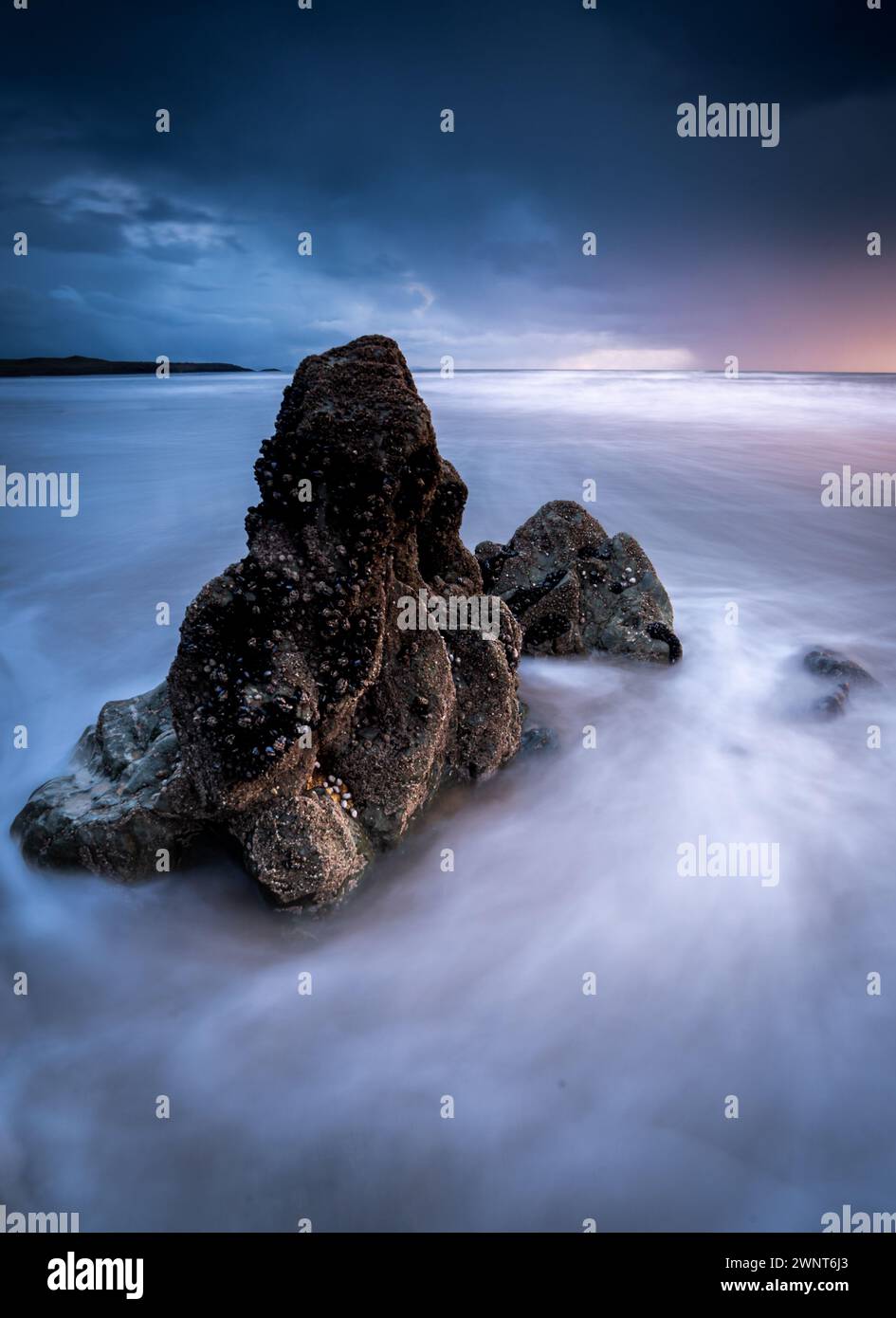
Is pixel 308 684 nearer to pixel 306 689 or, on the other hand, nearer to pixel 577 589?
pixel 306 689

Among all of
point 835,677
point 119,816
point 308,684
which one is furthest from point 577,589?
point 119,816

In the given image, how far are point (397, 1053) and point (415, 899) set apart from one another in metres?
1.03

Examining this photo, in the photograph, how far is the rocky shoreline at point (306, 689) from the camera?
4461 millimetres

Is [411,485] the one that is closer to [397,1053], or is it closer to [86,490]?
[397,1053]

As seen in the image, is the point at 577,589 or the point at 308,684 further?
the point at 577,589

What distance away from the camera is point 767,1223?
3.41 meters

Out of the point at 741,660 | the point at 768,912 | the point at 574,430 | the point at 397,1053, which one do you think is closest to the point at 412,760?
the point at 397,1053

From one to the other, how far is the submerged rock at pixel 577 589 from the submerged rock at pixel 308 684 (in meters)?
2.84

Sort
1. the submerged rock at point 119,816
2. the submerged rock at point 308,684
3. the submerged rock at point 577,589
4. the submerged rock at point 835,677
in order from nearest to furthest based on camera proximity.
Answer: the submerged rock at point 308,684 → the submerged rock at point 119,816 → the submerged rock at point 835,677 → the submerged rock at point 577,589

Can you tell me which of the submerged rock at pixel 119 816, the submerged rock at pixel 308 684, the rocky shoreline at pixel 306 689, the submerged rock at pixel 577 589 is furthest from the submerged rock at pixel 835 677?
the submerged rock at pixel 119 816

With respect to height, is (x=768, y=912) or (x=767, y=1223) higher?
(x=768, y=912)

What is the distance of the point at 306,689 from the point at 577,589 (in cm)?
427

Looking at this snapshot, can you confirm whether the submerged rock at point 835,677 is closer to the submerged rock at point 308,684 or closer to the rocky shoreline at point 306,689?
the rocky shoreline at point 306,689

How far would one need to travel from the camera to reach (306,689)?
4.52 metres
